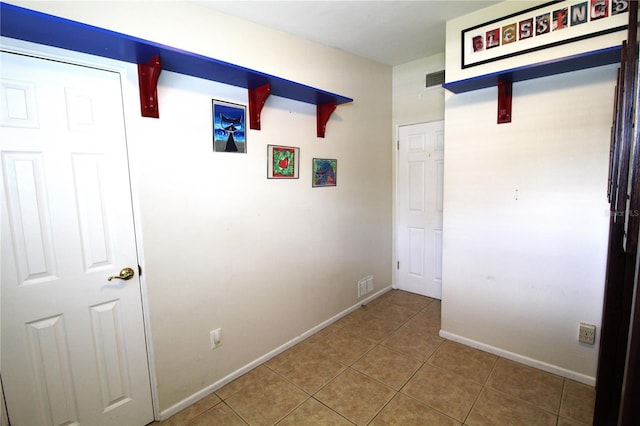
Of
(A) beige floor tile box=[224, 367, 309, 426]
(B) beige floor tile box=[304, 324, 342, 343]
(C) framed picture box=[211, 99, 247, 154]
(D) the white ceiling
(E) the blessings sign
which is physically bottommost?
(A) beige floor tile box=[224, 367, 309, 426]

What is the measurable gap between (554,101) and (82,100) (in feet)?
9.07

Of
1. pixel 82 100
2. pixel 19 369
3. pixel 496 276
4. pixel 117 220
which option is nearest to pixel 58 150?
pixel 82 100

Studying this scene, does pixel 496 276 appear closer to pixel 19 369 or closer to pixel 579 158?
pixel 579 158

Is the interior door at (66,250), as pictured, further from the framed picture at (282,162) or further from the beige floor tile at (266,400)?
the framed picture at (282,162)

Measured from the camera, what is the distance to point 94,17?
148 cm

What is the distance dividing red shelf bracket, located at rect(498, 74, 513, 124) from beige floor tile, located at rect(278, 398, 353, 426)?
226 cm

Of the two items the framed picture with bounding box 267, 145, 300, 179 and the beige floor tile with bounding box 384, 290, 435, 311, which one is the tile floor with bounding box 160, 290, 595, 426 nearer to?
the beige floor tile with bounding box 384, 290, 435, 311

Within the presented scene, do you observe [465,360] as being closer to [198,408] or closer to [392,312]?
[392,312]

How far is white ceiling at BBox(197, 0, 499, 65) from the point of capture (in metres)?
1.97

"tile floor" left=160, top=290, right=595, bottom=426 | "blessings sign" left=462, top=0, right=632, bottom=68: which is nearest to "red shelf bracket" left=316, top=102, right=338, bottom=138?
"blessings sign" left=462, top=0, right=632, bottom=68

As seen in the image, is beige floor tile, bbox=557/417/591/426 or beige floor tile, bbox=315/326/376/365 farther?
beige floor tile, bbox=315/326/376/365

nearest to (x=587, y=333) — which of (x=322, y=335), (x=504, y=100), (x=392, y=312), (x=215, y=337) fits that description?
(x=392, y=312)

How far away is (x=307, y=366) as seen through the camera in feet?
7.49

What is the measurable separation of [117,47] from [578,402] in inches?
127
